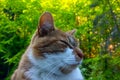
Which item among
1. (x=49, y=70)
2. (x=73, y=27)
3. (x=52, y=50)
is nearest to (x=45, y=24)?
(x=52, y=50)

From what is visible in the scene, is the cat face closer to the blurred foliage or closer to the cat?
the cat

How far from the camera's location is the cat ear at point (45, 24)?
137 inches

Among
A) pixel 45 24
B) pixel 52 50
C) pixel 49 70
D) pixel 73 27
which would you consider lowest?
pixel 73 27

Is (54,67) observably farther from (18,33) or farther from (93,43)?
(18,33)

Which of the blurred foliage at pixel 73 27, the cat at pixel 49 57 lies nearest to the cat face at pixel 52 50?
the cat at pixel 49 57

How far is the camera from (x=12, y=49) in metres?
15.0

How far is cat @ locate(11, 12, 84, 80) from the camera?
3.43m

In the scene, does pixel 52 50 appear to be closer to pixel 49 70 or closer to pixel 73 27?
pixel 49 70

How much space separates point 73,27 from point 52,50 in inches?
377

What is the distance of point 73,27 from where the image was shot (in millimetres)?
13062

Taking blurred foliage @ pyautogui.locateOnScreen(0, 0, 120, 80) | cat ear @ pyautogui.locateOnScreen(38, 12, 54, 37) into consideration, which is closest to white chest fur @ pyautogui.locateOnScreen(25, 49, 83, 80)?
cat ear @ pyautogui.locateOnScreen(38, 12, 54, 37)

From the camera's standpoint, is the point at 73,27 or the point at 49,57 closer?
the point at 49,57

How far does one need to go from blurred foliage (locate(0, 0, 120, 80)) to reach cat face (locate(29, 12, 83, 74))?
450 cm

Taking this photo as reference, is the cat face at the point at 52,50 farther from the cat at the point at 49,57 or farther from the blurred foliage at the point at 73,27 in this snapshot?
the blurred foliage at the point at 73,27
